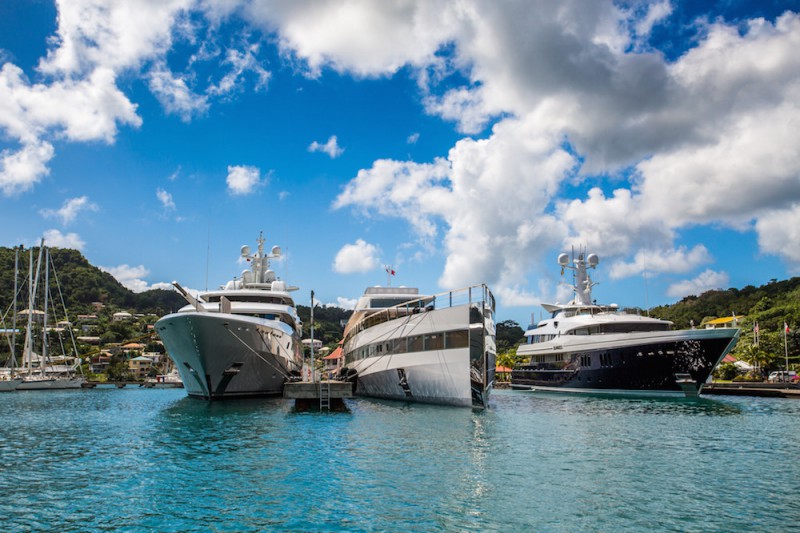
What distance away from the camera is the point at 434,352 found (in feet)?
102

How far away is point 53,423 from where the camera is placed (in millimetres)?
28656

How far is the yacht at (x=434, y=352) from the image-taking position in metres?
29.9

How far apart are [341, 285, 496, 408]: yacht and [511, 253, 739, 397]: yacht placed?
16139mm

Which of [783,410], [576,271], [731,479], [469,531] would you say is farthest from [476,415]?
[576,271]

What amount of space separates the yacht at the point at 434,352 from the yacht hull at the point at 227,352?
676cm

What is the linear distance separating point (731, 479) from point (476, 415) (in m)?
14.7

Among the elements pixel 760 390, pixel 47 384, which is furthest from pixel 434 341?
pixel 47 384

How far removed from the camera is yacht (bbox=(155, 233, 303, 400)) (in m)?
32.2

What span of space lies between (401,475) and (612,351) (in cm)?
3734

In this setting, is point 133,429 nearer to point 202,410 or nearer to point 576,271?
point 202,410

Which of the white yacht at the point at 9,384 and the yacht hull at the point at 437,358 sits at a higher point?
the yacht hull at the point at 437,358

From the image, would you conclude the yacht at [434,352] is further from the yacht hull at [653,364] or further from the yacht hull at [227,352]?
the yacht hull at [653,364]

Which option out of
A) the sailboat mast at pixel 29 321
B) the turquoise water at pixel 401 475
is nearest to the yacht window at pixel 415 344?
the turquoise water at pixel 401 475

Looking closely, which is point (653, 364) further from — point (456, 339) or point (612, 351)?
point (456, 339)
